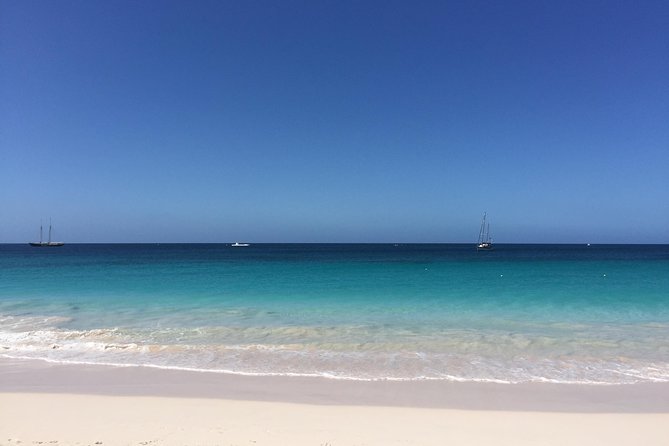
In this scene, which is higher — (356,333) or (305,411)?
(305,411)

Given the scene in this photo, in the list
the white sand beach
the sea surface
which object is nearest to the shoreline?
the white sand beach

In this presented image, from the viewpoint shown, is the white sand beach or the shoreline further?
the shoreline

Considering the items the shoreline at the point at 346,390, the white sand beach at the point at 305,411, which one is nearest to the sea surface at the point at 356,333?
the shoreline at the point at 346,390

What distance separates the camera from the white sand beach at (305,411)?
516 centimetres

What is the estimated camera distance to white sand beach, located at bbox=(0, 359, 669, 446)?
5156 millimetres

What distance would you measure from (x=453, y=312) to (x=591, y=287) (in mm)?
14486

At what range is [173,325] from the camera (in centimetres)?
1255

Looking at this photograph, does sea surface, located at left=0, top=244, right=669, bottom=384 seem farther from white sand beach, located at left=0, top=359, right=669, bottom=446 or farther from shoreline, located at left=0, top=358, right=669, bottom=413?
white sand beach, located at left=0, top=359, right=669, bottom=446

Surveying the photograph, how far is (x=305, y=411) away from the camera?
602cm

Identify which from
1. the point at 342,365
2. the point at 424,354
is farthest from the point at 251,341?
the point at 424,354

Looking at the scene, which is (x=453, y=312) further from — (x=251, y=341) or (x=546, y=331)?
(x=251, y=341)

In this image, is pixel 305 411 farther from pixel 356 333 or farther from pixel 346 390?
pixel 356 333

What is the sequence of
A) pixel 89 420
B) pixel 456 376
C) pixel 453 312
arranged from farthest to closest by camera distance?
pixel 453 312 → pixel 456 376 → pixel 89 420

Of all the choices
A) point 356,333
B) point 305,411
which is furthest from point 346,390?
point 356,333
